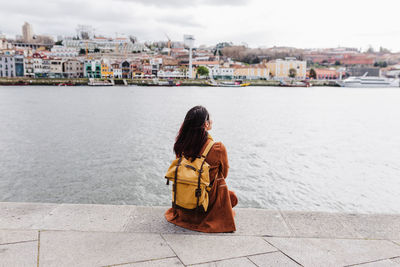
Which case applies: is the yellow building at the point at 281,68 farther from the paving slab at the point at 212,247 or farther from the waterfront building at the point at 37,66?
the paving slab at the point at 212,247

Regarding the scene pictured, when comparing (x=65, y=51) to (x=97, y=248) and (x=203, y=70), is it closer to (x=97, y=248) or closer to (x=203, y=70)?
(x=203, y=70)

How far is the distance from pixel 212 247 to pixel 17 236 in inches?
48.3

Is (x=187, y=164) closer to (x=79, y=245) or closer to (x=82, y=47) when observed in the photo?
A: (x=79, y=245)

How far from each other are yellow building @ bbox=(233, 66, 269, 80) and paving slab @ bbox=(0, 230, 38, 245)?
284ft

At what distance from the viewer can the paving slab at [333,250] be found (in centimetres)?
197

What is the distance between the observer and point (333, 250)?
210 centimetres

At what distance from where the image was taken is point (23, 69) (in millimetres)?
72562

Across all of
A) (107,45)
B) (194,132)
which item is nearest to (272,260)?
(194,132)

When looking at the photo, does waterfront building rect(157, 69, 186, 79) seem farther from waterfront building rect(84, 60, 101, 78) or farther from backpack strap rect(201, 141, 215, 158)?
backpack strap rect(201, 141, 215, 158)

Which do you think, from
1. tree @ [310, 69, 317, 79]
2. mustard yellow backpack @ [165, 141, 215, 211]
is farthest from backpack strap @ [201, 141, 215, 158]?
tree @ [310, 69, 317, 79]

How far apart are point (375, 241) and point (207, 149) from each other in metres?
1.26

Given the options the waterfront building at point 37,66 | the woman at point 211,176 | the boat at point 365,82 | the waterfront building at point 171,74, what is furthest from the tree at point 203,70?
the woman at point 211,176

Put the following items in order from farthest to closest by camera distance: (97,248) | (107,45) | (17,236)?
(107,45) < (17,236) < (97,248)

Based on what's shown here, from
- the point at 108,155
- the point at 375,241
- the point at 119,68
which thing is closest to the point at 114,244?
the point at 375,241
